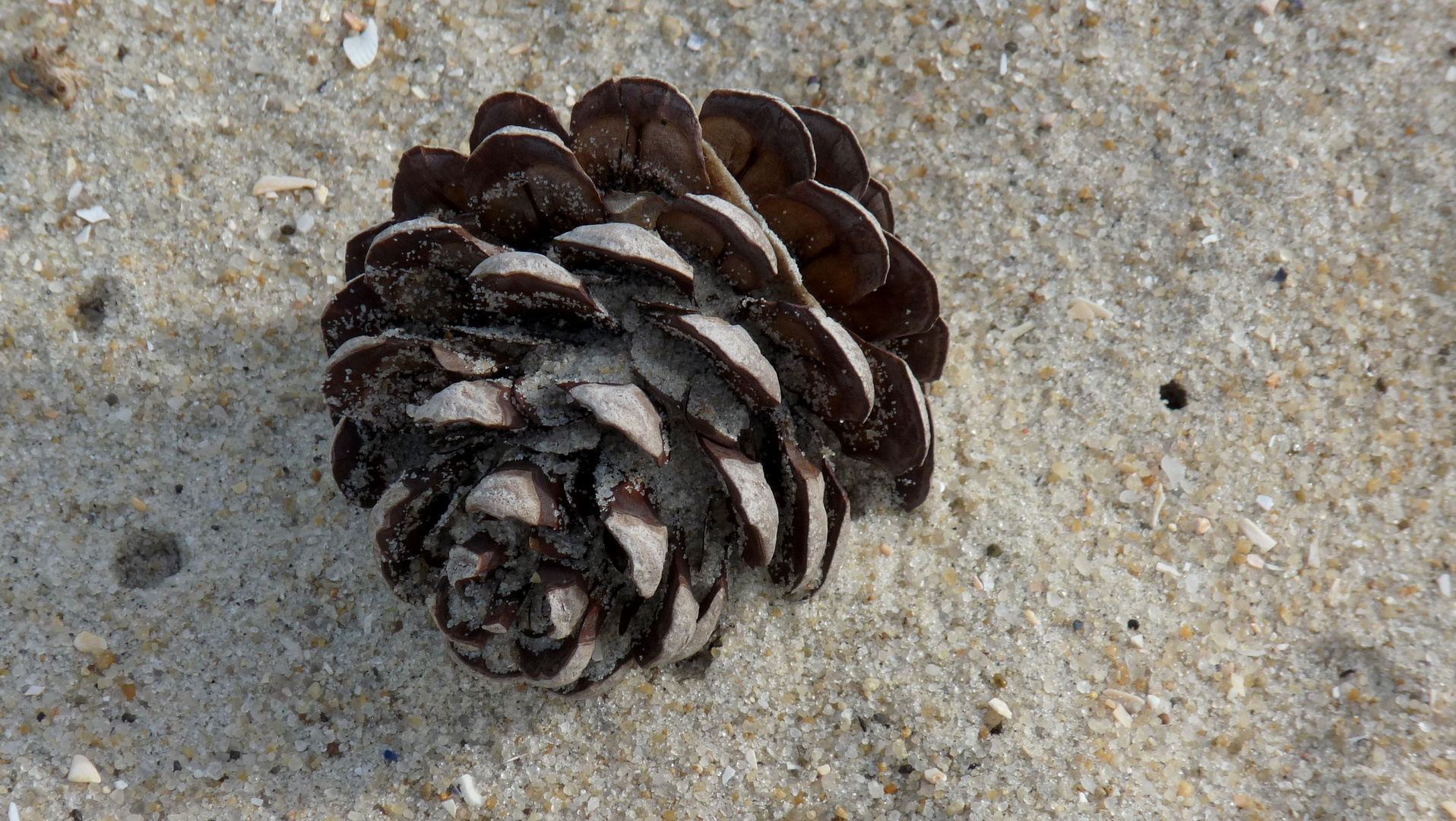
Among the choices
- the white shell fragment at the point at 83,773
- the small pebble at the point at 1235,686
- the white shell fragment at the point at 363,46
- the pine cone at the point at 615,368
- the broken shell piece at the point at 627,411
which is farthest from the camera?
the white shell fragment at the point at 363,46

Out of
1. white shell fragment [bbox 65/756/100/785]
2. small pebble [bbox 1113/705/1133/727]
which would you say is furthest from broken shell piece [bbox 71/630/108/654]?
small pebble [bbox 1113/705/1133/727]

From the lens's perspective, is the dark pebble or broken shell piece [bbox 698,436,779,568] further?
the dark pebble

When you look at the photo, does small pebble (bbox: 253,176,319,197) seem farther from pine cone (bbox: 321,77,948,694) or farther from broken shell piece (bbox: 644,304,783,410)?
broken shell piece (bbox: 644,304,783,410)

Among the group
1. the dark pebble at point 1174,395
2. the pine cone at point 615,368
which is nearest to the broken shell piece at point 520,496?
the pine cone at point 615,368

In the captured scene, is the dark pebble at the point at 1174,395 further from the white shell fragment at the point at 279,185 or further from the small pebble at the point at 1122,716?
the white shell fragment at the point at 279,185

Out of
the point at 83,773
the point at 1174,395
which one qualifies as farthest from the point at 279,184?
the point at 1174,395

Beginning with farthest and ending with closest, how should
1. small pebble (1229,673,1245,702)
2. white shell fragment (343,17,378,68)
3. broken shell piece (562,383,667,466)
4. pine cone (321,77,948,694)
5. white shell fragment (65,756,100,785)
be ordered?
white shell fragment (343,17,378,68)
small pebble (1229,673,1245,702)
white shell fragment (65,756,100,785)
pine cone (321,77,948,694)
broken shell piece (562,383,667,466)
